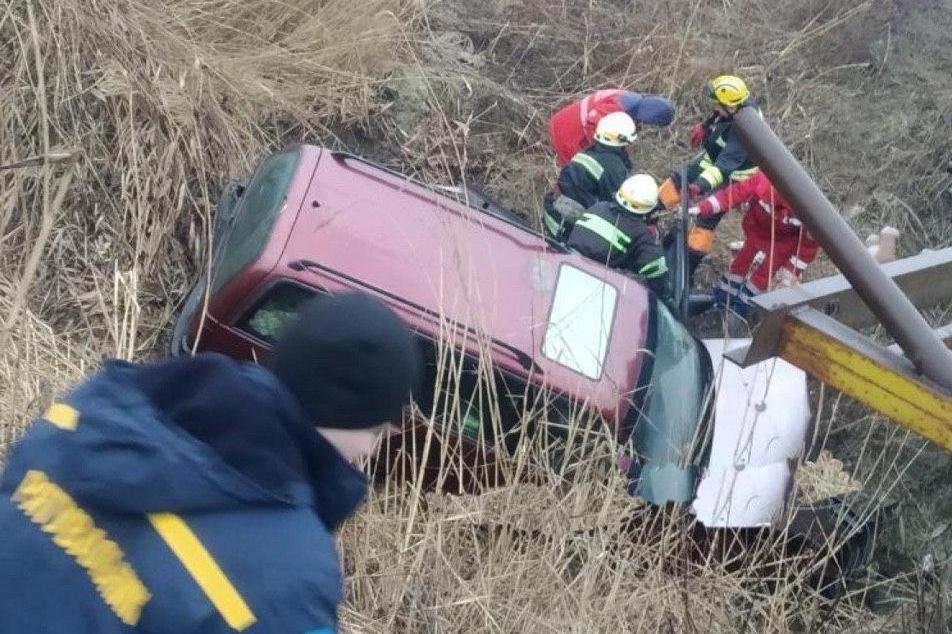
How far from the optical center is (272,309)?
4059 mm

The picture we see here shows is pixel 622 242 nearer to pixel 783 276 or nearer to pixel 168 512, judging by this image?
pixel 783 276

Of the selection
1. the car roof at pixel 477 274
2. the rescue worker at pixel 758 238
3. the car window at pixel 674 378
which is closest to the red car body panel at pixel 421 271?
the car roof at pixel 477 274

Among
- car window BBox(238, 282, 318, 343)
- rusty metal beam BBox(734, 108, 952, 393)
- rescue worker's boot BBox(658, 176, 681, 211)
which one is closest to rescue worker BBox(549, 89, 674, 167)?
rescue worker's boot BBox(658, 176, 681, 211)

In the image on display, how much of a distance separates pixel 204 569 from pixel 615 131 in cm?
569

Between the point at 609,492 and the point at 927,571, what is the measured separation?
1.14 metres

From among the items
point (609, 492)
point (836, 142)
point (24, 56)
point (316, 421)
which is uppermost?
point (316, 421)

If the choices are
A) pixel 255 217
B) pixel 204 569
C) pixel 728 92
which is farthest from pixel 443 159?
pixel 728 92

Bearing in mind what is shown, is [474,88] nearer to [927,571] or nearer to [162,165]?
[162,165]

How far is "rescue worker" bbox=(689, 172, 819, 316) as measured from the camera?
21.7 ft

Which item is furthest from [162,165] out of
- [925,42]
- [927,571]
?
[925,42]

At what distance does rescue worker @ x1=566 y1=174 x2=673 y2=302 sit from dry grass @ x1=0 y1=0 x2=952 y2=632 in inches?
33.7

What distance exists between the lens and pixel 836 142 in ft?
30.5

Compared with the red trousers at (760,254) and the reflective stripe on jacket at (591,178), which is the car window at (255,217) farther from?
the red trousers at (760,254)

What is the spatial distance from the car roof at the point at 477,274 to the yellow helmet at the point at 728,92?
304cm
